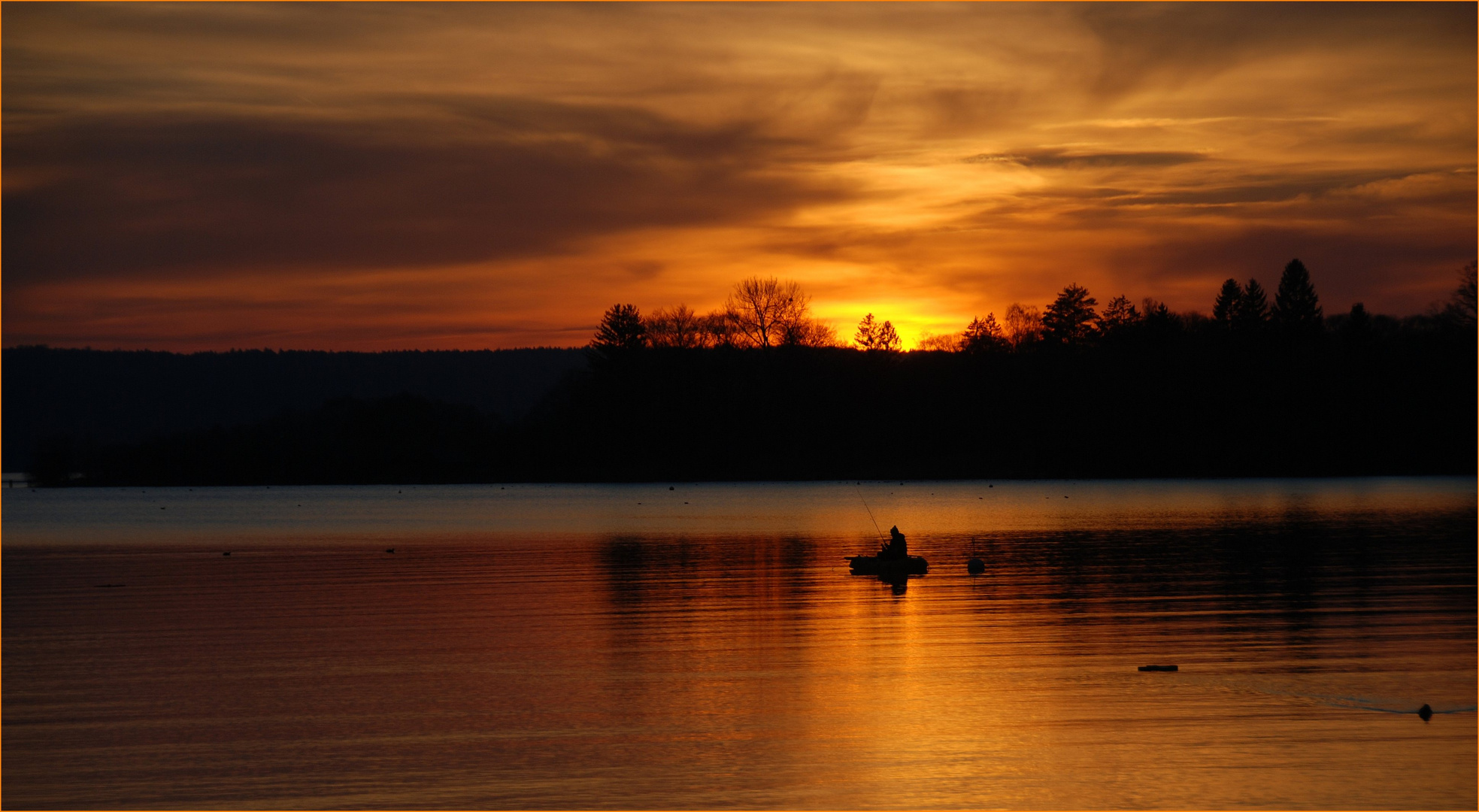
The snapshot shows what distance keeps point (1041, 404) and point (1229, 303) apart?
68.8 feet

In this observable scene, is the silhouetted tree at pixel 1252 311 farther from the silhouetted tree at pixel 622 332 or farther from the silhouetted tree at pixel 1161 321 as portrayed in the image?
the silhouetted tree at pixel 622 332

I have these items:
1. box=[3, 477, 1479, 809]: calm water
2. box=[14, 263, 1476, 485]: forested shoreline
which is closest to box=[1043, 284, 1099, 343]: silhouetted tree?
box=[14, 263, 1476, 485]: forested shoreline

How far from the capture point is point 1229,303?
12875 centimetres

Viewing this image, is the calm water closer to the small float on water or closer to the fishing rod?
the small float on water

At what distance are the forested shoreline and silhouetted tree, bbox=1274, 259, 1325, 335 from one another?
7.7 inches

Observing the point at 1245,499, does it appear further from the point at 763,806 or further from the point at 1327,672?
the point at 763,806

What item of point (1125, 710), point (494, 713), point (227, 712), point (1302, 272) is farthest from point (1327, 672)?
point (1302, 272)

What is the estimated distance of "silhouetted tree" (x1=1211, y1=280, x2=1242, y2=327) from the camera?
12800cm

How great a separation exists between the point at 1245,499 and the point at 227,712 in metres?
70.4

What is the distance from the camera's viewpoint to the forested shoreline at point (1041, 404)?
385 feet

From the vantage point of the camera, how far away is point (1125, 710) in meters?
16.2

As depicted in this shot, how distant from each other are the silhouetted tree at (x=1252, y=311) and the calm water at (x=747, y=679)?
293 ft

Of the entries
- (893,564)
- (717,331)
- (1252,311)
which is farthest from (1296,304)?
(893,564)

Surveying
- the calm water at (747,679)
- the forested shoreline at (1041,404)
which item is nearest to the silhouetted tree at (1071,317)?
the forested shoreline at (1041,404)
